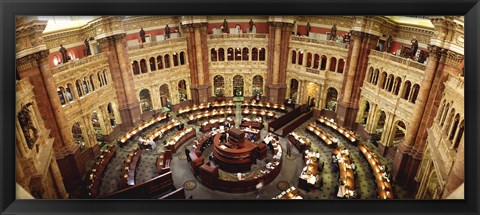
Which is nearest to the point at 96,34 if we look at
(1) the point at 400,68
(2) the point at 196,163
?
(2) the point at 196,163

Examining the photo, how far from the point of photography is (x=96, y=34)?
21844mm

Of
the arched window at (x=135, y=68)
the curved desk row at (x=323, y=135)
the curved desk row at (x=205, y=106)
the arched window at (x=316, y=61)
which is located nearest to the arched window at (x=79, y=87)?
the arched window at (x=135, y=68)

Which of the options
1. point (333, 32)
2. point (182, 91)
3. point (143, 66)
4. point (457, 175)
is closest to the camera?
point (457, 175)

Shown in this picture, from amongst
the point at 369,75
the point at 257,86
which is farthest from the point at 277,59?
the point at 369,75

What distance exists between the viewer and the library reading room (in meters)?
14.6

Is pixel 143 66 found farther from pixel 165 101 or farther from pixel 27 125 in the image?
pixel 27 125

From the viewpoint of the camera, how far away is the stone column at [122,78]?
72.7ft

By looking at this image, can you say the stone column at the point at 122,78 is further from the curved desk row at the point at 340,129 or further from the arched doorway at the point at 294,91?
the curved desk row at the point at 340,129

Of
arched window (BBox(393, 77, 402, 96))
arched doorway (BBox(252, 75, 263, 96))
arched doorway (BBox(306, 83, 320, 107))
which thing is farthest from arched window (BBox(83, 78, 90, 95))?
arched window (BBox(393, 77, 402, 96))

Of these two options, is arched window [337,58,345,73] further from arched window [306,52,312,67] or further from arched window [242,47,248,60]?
arched window [242,47,248,60]

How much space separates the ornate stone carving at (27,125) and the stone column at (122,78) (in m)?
9.62

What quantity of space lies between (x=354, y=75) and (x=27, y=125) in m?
22.2
